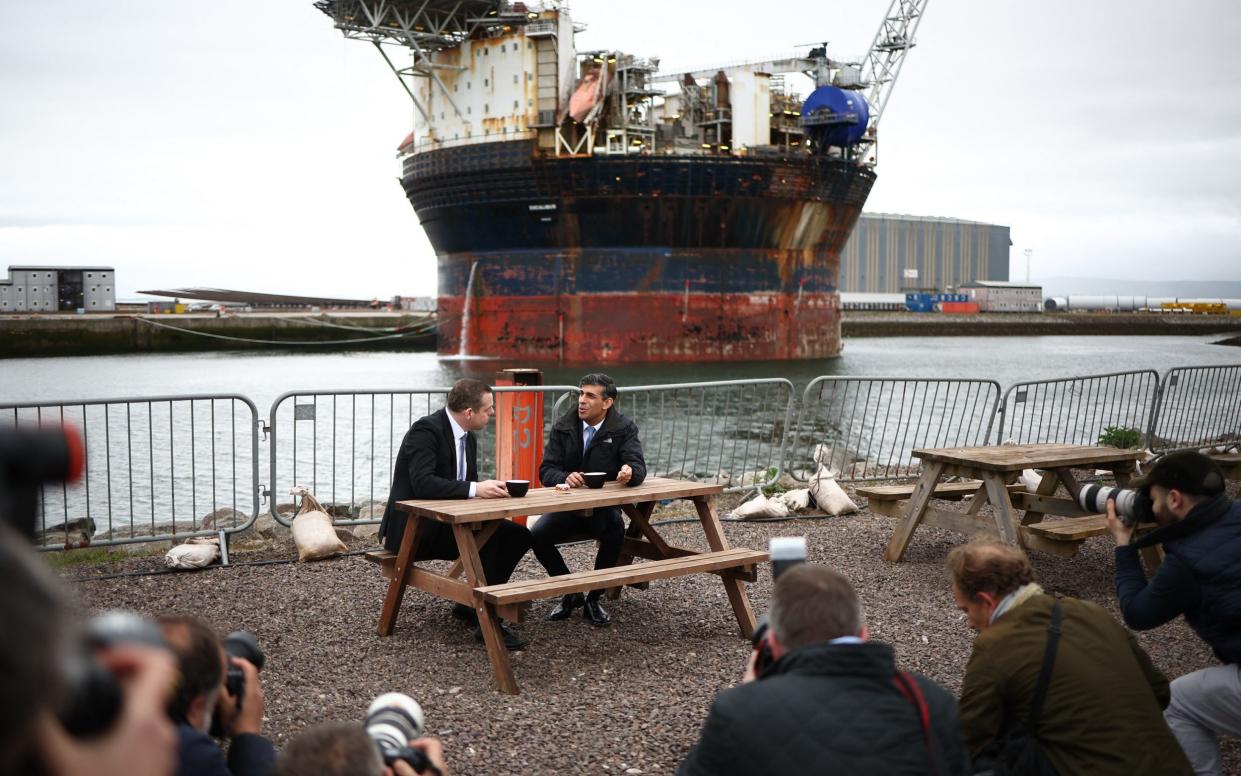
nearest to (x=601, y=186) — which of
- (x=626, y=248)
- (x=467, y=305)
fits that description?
(x=626, y=248)

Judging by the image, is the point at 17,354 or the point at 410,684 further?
the point at 17,354

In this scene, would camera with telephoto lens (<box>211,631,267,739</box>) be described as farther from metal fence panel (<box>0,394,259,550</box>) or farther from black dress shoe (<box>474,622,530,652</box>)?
metal fence panel (<box>0,394,259,550</box>)

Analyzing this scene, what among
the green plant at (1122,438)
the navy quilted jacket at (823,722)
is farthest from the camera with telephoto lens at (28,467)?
the green plant at (1122,438)

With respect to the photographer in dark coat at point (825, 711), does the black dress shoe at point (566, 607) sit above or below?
below

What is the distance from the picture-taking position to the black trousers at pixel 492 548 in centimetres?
580

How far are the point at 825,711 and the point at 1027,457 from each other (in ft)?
17.5

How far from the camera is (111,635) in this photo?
46.6 inches

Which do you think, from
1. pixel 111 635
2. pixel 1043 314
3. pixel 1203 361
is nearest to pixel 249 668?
pixel 111 635

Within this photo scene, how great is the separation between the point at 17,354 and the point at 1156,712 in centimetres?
5142

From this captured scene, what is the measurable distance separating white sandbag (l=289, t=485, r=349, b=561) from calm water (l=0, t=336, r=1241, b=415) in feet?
58.3

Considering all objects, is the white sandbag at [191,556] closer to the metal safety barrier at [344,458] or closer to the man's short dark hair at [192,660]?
the metal safety barrier at [344,458]

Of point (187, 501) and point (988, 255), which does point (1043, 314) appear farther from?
point (187, 501)

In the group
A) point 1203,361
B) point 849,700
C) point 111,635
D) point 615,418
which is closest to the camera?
point 111,635

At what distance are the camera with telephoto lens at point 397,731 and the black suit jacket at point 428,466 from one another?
2.98 meters
